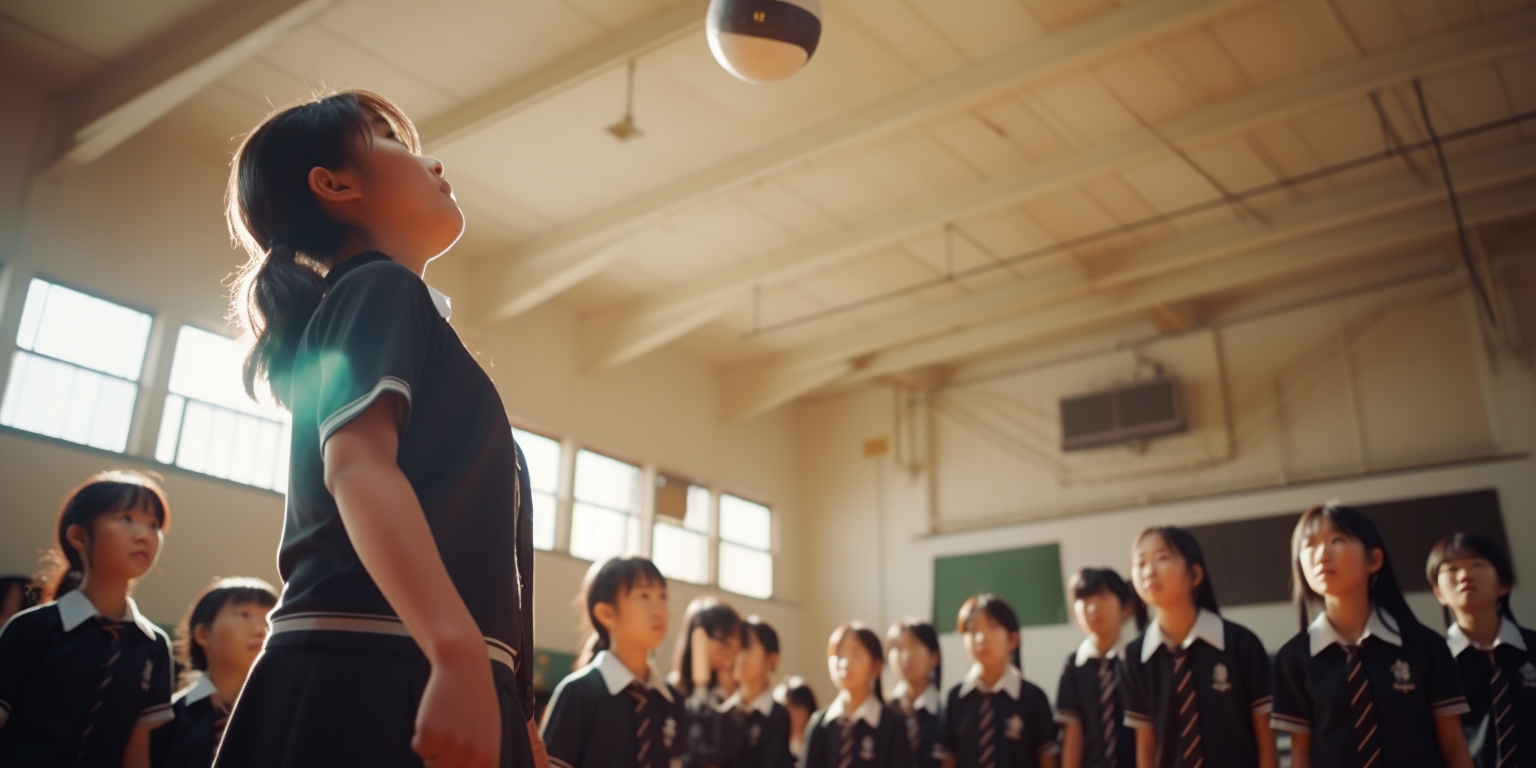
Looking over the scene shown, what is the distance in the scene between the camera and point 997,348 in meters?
11.3

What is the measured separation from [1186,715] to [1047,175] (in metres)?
5.35

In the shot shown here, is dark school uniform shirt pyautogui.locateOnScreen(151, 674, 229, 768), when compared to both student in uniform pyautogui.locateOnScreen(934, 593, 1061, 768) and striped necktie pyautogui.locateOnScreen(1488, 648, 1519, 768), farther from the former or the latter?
striped necktie pyautogui.locateOnScreen(1488, 648, 1519, 768)

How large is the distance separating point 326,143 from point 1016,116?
698 cm

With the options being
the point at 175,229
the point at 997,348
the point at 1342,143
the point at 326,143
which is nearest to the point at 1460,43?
the point at 1342,143

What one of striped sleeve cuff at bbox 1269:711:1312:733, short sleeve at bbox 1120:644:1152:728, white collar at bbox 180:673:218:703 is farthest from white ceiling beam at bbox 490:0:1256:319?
white collar at bbox 180:673:218:703

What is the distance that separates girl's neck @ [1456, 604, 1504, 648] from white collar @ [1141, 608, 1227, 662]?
2.92 feet

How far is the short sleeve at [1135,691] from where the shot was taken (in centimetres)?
348

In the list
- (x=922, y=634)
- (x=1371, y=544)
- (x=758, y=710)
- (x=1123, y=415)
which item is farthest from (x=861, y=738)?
(x=1123, y=415)

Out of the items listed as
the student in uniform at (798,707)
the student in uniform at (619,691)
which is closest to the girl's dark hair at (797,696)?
the student in uniform at (798,707)

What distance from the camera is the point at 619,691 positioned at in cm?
333

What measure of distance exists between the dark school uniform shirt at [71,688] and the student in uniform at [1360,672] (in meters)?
3.07

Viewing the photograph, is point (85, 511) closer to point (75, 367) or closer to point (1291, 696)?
point (1291, 696)

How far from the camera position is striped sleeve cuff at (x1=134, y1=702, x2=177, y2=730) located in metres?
2.80

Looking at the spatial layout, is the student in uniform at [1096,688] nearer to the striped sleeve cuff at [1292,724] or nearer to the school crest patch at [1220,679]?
the school crest patch at [1220,679]
